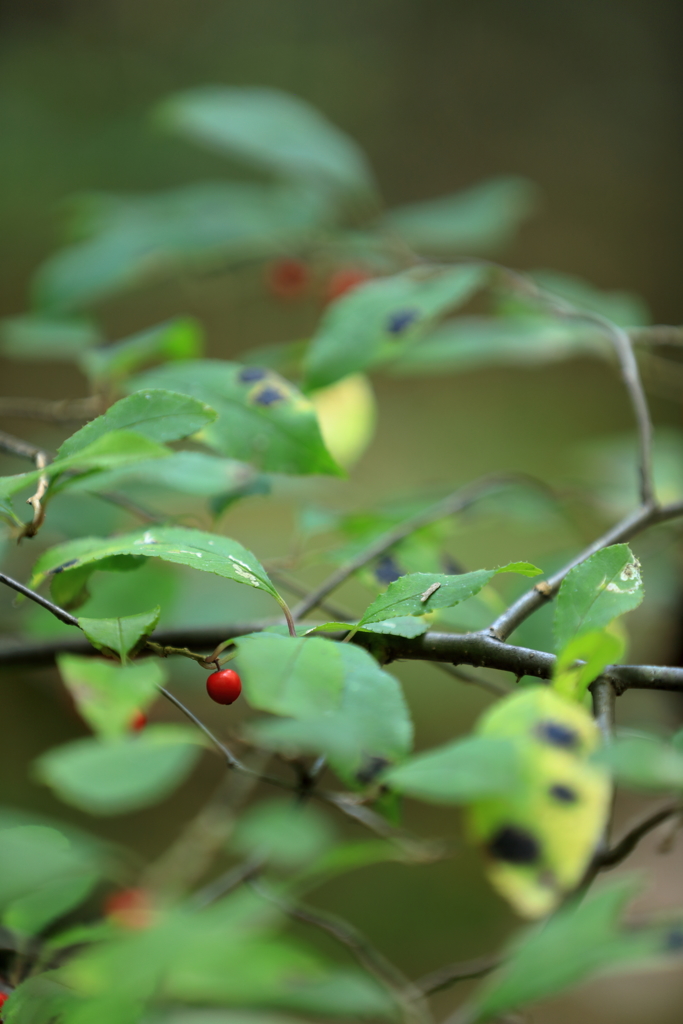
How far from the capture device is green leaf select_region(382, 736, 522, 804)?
22 centimetres

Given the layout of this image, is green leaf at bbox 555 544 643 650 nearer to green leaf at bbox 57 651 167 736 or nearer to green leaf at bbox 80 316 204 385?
green leaf at bbox 57 651 167 736

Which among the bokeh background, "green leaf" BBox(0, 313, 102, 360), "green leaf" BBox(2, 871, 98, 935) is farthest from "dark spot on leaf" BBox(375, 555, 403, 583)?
the bokeh background

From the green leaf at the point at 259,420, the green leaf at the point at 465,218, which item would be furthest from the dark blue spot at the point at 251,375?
the green leaf at the point at 465,218

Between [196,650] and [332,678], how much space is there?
192 mm

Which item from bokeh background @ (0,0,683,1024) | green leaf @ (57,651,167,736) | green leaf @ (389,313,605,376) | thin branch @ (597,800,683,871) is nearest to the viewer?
thin branch @ (597,800,683,871)

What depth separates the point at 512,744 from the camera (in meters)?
0.24

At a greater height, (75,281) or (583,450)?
(75,281)

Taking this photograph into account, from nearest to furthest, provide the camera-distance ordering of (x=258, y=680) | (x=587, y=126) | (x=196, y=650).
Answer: (x=258, y=680) → (x=196, y=650) → (x=587, y=126)

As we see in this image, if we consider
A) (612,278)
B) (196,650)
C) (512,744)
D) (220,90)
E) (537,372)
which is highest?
(220,90)

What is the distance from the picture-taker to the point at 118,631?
294 millimetres

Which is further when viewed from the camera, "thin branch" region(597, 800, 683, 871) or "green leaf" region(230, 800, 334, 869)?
"green leaf" region(230, 800, 334, 869)

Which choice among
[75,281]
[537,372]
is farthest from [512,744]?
[537,372]

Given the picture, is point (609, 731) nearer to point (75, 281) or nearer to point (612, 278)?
point (75, 281)

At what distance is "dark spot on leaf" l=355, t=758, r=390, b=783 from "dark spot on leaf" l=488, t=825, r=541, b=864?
57 millimetres
